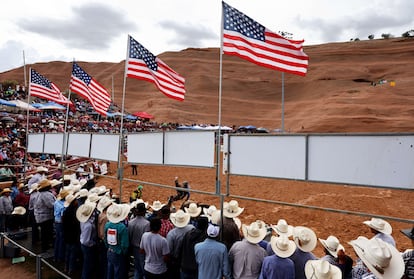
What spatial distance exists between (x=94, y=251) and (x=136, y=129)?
38.5 metres

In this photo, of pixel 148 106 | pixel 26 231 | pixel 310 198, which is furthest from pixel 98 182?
pixel 148 106

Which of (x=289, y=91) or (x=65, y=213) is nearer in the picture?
(x=65, y=213)

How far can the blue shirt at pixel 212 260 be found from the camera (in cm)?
461

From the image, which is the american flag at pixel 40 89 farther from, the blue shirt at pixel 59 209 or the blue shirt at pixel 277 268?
the blue shirt at pixel 277 268

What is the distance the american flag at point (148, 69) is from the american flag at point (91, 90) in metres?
2.93

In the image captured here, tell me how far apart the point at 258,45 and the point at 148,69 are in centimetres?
315

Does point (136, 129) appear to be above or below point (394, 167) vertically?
above

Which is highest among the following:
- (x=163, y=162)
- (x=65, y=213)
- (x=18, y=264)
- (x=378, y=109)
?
(x=378, y=109)

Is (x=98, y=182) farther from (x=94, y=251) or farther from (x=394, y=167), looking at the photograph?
(x=394, y=167)

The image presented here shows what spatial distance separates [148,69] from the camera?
26.7ft

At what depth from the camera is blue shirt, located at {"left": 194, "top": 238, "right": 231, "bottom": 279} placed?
4605 millimetres

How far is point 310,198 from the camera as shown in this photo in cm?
1623

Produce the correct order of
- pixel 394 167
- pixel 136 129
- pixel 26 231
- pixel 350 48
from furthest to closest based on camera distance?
pixel 350 48, pixel 136 129, pixel 26 231, pixel 394 167

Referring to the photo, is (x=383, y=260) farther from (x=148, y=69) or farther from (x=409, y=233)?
(x=148, y=69)
